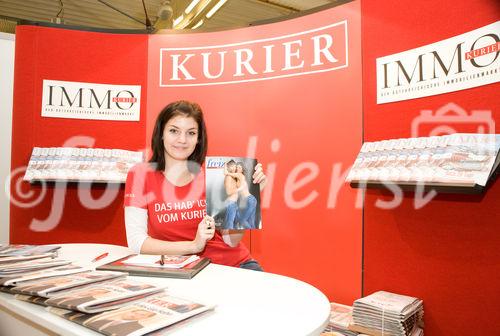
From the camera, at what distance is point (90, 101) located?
3.29 metres

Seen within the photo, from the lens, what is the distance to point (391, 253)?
7.84 feet

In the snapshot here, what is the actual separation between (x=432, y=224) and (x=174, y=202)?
1.54 metres

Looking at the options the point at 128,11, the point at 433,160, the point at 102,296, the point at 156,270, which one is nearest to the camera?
the point at 102,296

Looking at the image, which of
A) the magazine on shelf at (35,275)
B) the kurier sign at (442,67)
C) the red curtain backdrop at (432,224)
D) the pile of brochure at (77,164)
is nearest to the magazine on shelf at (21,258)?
the magazine on shelf at (35,275)

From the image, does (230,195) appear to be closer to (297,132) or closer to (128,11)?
(297,132)

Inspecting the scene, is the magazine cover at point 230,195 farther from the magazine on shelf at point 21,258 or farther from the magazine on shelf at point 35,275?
the magazine on shelf at point 21,258

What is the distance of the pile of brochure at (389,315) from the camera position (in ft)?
6.69

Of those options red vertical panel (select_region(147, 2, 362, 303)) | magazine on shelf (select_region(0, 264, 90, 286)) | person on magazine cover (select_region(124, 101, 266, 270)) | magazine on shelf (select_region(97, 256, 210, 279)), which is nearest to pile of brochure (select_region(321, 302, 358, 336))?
red vertical panel (select_region(147, 2, 362, 303))

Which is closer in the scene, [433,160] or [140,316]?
[140,316]

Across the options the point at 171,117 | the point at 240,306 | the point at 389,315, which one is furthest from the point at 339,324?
the point at 171,117

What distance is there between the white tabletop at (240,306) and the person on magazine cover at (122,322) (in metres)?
0.03

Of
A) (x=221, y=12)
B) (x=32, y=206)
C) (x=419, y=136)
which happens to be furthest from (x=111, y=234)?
(x=221, y=12)

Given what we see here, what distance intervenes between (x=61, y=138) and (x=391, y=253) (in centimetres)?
282

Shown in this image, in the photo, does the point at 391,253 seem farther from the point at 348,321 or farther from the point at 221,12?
the point at 221,12
